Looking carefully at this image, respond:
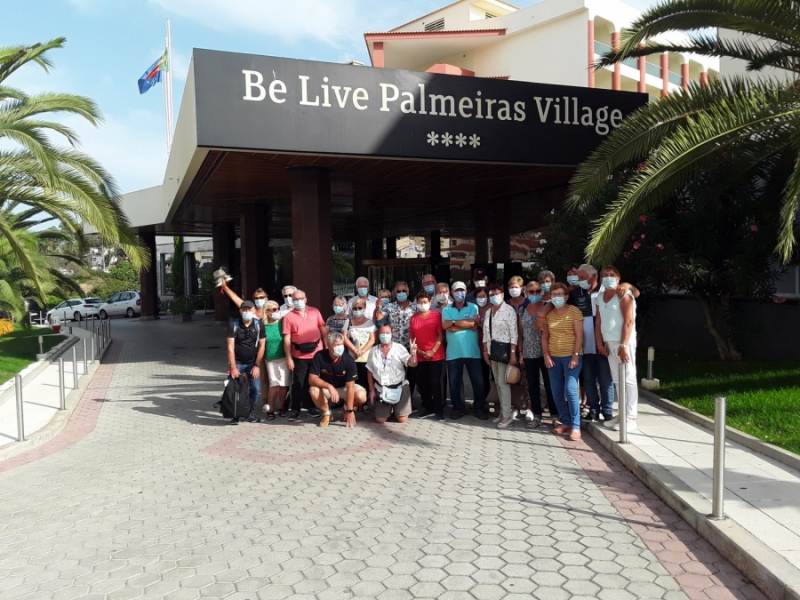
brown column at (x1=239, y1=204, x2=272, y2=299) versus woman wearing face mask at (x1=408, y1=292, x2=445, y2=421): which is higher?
brown column at (x1=239, y1=204, x2=272, y2=299)

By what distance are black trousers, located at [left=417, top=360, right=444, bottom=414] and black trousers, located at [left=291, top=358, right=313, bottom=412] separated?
1.49 m

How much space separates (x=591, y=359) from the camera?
306 inches

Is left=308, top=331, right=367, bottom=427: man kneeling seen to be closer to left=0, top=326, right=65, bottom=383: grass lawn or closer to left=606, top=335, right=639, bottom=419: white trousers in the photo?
left=606, top=335, right=639, bottom=419: white trousers

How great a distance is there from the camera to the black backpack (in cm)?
852

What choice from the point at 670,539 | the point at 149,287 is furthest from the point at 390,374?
the point at 149,287

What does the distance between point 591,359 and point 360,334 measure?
9.59 feet

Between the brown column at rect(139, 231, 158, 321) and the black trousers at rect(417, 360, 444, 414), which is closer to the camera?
the black trousers at rect(417, 360, 444, 414)

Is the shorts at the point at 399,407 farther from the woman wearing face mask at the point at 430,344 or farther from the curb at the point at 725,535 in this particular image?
the curb at the point at 725,535

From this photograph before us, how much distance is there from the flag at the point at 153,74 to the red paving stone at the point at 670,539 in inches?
939

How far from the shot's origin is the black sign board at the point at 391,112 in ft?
31.8

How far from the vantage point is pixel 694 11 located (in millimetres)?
8320

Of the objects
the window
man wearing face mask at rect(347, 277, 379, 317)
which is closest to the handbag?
man wearing face mask at rect(347, 277, 379, 317)

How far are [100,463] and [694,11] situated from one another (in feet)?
29.3

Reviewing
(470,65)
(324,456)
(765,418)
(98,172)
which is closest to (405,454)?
(324,456)
